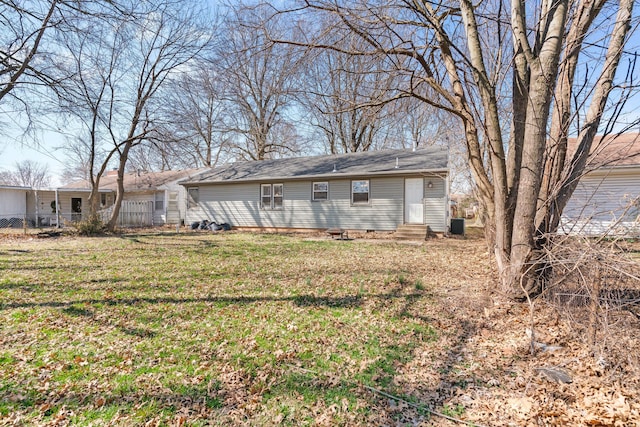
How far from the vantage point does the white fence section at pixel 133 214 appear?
19.9 metres

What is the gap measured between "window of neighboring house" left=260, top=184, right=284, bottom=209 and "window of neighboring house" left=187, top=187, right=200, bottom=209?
475 centimetres

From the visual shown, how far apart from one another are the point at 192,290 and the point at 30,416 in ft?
10.8

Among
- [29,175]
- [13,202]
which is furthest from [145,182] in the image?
[29,175]

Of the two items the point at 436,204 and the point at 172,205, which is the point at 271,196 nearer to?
the point at 436,204

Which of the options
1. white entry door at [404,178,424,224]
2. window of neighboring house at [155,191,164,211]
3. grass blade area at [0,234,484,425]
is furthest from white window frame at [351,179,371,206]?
window of neighboring house at [155,191,164,211]

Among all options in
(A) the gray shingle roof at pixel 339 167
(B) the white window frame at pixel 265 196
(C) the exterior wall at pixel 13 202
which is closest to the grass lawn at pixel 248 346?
(A) the gray shingle roof at pixel 339 167

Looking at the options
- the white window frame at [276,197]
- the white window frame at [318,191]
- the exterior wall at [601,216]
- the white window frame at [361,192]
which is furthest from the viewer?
the white window frame at [276,197]

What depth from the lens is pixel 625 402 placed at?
8.37ft

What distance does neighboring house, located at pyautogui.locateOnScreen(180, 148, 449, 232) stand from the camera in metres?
13.4

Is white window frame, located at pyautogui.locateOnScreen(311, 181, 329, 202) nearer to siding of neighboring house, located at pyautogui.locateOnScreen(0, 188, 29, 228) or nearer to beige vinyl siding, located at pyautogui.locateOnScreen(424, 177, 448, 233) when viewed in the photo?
beige vinyl siding, located at pyautogui.locateOnScreen(424, 177, 448, 233)

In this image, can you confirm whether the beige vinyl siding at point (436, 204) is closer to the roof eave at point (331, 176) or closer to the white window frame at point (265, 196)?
the roof eave at point (331, 176)

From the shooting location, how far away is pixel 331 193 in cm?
1530

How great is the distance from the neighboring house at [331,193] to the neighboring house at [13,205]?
1184 cm

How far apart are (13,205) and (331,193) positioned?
2254cm
